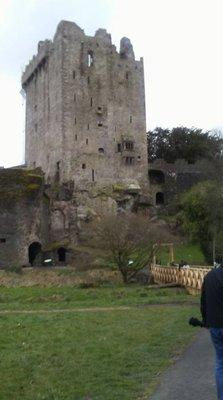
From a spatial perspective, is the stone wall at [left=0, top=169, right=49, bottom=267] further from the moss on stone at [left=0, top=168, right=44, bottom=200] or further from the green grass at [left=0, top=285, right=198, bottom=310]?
the green grass at [left=0, top=285, right=198, bottom=310]

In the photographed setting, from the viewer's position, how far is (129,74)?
217 feet

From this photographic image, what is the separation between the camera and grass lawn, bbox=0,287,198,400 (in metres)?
8.33

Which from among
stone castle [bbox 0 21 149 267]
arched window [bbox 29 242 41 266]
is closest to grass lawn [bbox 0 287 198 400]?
arched window [bbox 29 242 41 266]

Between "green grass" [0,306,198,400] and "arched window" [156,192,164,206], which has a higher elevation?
"arched window" [156,192,164,206]

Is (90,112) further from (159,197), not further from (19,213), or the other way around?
(19,213)

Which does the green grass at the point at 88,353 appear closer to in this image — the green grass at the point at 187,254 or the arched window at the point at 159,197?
the green grass at the point at 187,254

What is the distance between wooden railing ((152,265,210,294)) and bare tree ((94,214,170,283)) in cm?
112

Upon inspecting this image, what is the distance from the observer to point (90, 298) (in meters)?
25.2

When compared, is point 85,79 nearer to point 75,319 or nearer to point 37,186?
point 37,186

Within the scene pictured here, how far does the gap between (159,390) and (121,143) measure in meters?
56.9

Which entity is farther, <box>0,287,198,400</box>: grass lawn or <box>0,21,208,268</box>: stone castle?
<box>0,21,208,268</box>: stone castle

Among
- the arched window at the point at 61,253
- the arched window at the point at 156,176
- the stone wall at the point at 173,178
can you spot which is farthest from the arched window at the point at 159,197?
the arched window at the point at 61,253

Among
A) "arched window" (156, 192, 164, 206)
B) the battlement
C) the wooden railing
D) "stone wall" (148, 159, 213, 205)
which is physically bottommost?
the wooden railing

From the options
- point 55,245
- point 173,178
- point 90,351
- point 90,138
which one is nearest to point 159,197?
point 173,178
